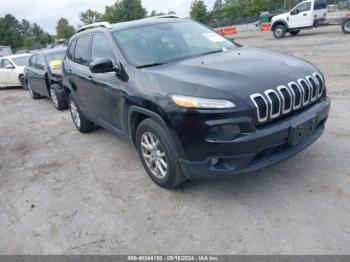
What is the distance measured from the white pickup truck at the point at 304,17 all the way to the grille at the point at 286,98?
18.1 m

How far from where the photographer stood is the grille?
282 centimetres

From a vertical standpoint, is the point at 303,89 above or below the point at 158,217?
above

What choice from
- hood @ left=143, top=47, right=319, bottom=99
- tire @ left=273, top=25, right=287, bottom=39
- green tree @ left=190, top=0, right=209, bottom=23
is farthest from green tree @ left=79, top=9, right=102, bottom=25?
hood @ left=143, top=47, right=319, bottom=99

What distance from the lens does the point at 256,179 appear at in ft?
11.8

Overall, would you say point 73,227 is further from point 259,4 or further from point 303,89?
point 259,4

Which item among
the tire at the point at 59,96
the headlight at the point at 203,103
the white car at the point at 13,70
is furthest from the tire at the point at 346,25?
the headlight at the point at 203,103

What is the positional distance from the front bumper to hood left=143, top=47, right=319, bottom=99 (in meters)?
0.36

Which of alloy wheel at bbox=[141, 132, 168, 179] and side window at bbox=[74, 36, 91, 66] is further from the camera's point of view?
side window at bbox=[74, 36, 91, 66]

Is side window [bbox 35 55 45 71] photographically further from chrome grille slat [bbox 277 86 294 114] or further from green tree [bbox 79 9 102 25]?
green tree [bbox 79 9 102 25]

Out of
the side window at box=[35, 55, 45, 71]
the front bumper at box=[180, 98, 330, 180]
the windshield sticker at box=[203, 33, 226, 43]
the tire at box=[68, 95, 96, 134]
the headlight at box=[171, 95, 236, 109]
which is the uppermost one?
the windshield sticker at box=[203, 33, 226, 43]

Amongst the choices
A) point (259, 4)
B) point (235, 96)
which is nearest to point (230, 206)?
point (235, 96)

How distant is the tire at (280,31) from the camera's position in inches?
806

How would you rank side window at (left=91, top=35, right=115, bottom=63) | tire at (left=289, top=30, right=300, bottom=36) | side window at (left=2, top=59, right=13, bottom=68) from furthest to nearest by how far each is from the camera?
tire at (left=289, top=30, right=300, bottom=36)
side window at (left=2, top=59, right=13, bottom=68)
side window at (left=91, top=35, right=115, bottom=63)

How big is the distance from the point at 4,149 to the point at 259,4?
57.4 metres
